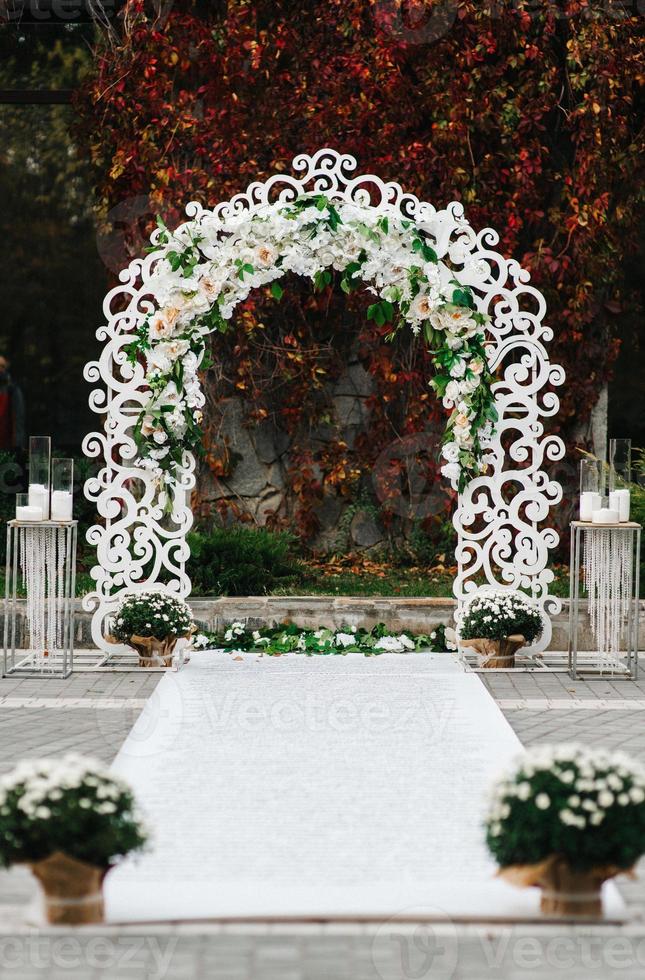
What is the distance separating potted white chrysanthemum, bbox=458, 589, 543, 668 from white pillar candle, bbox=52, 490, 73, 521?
247 centimetres

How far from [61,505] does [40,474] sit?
24cm

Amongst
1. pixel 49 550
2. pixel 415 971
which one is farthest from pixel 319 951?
pixel 49 550

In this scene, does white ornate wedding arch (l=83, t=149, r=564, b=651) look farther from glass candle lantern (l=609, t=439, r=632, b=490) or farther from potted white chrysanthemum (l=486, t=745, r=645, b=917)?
potted white chrysanthemum (l=486, t=745, r=645, b=917)

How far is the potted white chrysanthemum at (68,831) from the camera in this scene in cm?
377

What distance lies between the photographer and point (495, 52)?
1078 centimetres

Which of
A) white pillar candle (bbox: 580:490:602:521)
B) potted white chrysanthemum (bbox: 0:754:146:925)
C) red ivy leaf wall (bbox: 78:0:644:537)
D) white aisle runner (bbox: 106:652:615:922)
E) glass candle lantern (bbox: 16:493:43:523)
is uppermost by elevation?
red ivy leaf wall (bbox: 78:0:644:537)

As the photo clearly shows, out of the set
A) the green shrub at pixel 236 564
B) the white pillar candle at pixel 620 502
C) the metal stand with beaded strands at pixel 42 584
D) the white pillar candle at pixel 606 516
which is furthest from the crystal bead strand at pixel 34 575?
the white pillar candle at pixel 620 502

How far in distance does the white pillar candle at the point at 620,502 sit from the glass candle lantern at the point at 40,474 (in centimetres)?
334

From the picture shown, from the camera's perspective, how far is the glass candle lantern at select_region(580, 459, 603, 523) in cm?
784

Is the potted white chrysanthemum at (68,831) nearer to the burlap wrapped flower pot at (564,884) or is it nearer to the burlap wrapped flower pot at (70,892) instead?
the burlap wrapped flower pot at (70,892)

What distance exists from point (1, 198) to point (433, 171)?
4.33m

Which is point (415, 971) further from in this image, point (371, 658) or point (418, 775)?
point (371, 658)

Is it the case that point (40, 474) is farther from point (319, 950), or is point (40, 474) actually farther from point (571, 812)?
point (571, 812)

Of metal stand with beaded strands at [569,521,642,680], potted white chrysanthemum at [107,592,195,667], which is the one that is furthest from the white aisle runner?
metal stand with beaded strands at [569,521,642,680]
